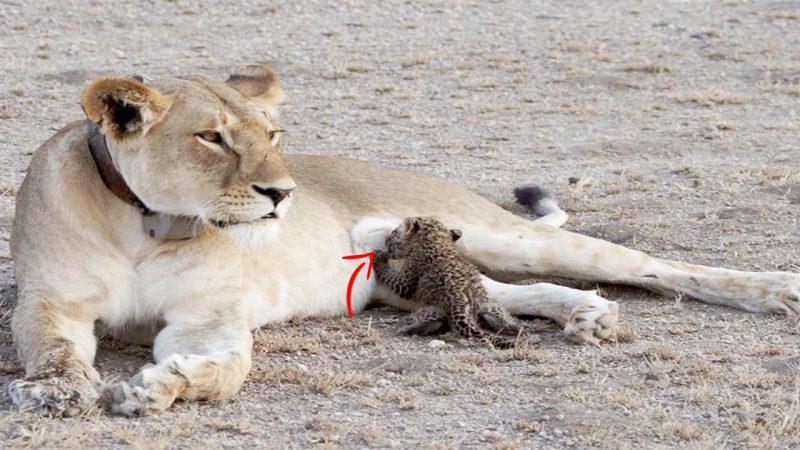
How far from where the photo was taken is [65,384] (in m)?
3.91

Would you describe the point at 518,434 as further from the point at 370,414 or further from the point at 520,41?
the point at 520,41

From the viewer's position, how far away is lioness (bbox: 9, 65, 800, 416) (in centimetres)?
409

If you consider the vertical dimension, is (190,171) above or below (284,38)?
above

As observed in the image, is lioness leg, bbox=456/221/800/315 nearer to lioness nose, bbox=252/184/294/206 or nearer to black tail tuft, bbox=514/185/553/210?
black tail tuft, bbox=514/185/553/210

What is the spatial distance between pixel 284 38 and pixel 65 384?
7974mm

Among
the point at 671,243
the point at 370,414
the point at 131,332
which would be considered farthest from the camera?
the point at 671,243

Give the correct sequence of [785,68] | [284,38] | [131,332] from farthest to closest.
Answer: [284,38], [785,68], [131,332]

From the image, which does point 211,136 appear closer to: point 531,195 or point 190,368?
point 190,368

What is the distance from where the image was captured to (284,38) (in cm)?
1163

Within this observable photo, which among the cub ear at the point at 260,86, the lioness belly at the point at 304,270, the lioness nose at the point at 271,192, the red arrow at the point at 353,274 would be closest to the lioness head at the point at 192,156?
the lioness nose at the point at 271,192

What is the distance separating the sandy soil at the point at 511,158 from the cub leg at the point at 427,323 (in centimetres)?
6

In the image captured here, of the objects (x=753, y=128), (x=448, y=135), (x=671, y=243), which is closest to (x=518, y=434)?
(x=671, y=243)

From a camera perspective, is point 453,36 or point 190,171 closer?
point 190,171

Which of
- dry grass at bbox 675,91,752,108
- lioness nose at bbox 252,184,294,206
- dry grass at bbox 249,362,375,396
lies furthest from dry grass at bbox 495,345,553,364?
dry grass at bbox 675,91,752,108
